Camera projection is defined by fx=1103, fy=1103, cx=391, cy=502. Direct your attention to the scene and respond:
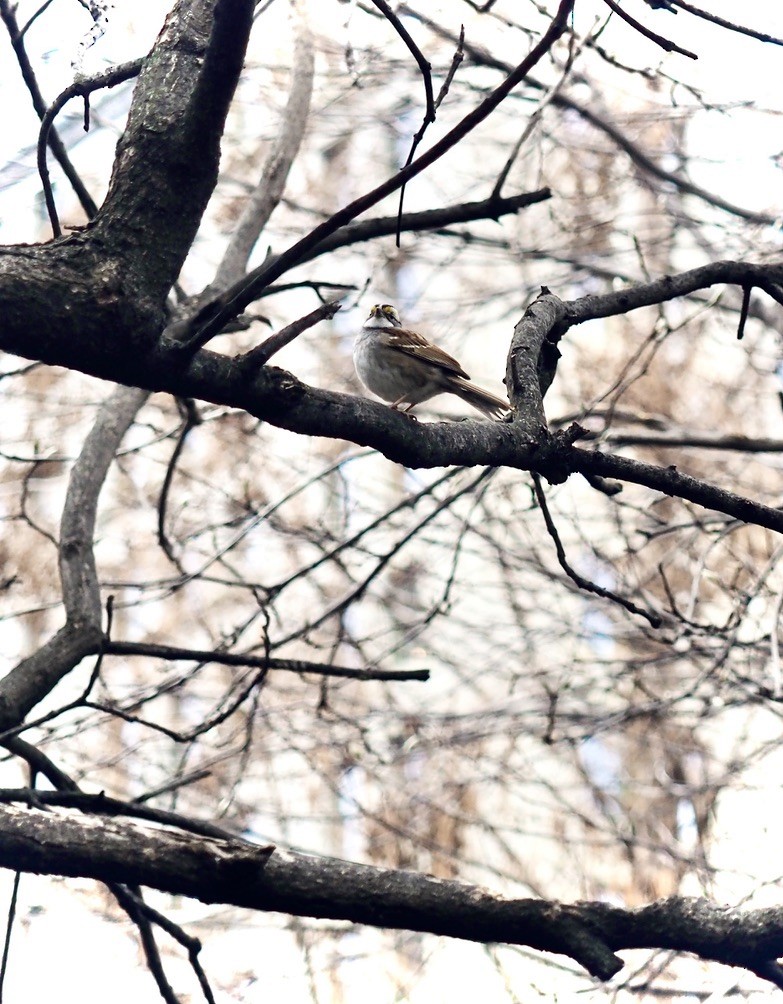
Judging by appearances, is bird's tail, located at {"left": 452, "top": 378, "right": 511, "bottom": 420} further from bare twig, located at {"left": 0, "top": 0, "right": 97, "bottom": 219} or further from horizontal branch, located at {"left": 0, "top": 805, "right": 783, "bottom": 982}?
horizontal branch, located at {"left": 0, "top": 805, "right": 783, "bottom": 982}

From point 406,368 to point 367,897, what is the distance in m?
3.12

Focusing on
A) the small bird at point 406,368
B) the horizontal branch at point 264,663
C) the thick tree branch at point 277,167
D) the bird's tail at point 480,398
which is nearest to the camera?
the horizontal branch at point 264,663

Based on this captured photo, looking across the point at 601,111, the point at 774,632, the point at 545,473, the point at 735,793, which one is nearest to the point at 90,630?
the point at 545,473

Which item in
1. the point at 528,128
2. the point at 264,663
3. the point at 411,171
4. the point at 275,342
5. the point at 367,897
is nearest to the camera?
the point at 411,171

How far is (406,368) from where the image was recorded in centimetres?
541

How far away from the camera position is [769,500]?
7449 millimetres

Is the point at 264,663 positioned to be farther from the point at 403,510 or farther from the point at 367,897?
the point at 403,510

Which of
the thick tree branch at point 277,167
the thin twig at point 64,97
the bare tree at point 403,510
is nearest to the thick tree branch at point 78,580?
the bare tree at point 403,510

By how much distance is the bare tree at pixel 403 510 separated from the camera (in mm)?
2381

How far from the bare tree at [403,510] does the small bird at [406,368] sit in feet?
1.31

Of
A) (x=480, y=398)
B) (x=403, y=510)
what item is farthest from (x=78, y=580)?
(x=403, y=510)

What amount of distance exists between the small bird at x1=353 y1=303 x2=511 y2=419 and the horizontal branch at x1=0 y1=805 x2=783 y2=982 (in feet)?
8.62

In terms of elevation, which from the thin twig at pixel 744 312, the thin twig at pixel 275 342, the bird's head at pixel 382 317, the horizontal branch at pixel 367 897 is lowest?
the horizontal branch at pixel 367 897

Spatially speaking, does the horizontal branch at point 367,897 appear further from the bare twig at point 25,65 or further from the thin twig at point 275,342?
the bare twig at point 25,65
